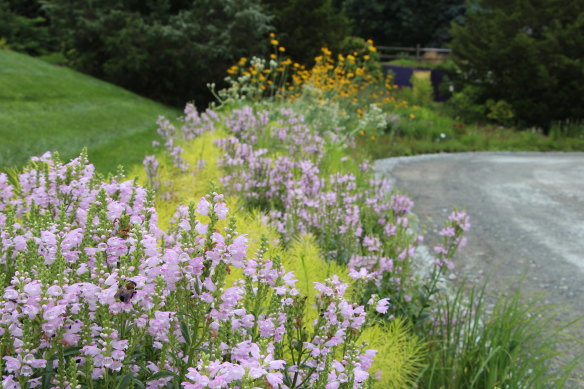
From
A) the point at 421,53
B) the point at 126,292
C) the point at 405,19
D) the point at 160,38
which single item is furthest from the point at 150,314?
the point at 421,53

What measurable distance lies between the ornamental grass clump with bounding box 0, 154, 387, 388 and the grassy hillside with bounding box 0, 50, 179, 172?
17.9ft

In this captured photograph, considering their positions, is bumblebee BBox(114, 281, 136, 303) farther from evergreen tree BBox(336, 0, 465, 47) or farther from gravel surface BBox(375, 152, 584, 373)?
evergreen tree BBox(336, 0, 465, 47)

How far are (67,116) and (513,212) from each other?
817 cm

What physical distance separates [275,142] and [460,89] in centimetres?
1414

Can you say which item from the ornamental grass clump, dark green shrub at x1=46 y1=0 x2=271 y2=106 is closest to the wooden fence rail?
dark green shrub at x1=46 y1=0 x2=271 y2=106

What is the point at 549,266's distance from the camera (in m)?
5.90

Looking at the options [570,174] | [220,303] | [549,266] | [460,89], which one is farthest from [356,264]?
[460,89]

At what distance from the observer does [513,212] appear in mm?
7953

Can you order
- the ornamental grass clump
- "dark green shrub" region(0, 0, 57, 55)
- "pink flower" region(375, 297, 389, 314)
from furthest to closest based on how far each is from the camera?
"dark green shrub" region(0, 0, 57, 55)
"pink flower" region(375, 297, 389, 314)
the ornamental grass clump

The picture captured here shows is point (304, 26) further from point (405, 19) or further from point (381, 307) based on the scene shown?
point (405, 19)

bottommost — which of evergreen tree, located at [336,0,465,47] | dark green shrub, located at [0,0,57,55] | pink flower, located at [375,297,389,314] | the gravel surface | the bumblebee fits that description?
the gravel surface

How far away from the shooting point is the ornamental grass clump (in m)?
1.50

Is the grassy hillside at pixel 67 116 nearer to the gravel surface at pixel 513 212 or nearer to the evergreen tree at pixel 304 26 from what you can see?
the gravel surface at pixel 513 212

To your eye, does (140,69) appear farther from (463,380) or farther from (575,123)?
(463,380)
